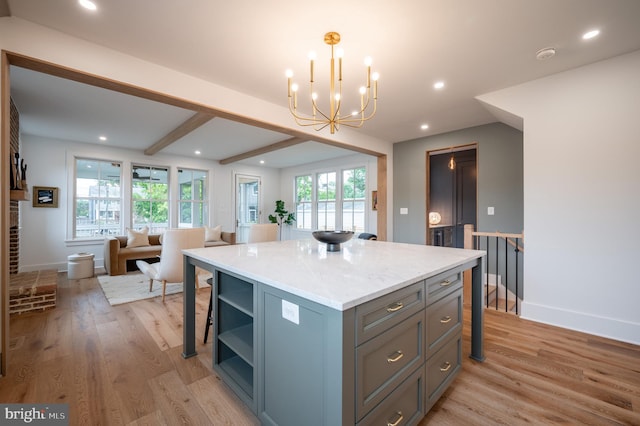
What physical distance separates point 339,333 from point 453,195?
657cm

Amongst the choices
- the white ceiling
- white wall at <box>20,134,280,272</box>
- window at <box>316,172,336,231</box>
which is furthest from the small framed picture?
window at <box>316,172,336,231</box>

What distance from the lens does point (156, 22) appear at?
2.05 meters

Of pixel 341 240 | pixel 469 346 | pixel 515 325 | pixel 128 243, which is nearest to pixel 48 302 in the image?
pixel 128 243

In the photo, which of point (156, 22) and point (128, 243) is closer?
point (156, 22)

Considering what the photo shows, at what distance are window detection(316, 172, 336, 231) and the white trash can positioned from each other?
5.06 m

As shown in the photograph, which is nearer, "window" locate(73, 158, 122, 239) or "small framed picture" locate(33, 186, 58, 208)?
"small framed picture" locate(33, 186, 58, 208)

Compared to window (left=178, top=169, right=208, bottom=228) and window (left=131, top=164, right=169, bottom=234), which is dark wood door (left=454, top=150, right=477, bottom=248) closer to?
window (left=178, top=169, right=208, bottom=228)

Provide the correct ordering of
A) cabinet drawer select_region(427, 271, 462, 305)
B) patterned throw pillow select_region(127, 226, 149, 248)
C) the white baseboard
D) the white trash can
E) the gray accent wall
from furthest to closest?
1. patterned throw pillow select_region(127, 226, 149, 248)
2. the white trash can
3. the gray accent wall
4. the white baseboard
5. cabinet drawer select_region(427, 271, 462, 305)

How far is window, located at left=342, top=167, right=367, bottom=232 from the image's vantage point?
664 cm

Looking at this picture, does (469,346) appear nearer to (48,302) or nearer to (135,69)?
(135,69)

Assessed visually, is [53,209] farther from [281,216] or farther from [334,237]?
[334,237]

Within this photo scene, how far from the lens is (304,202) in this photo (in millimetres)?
8180

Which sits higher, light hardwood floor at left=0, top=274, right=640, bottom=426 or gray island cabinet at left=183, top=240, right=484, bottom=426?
gray island cabinet at left=183, top=240, right=484, bottom=426

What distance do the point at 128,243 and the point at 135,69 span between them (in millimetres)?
4134
